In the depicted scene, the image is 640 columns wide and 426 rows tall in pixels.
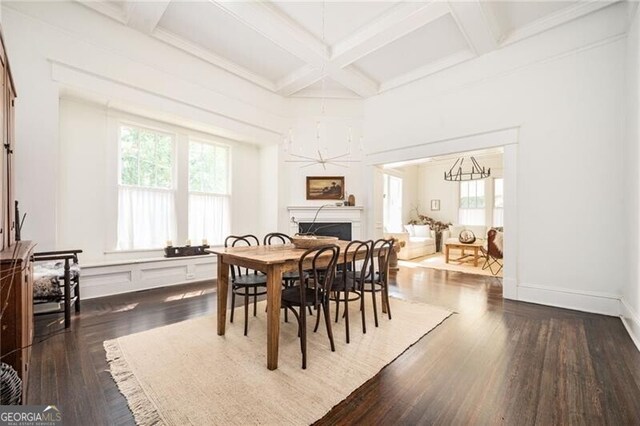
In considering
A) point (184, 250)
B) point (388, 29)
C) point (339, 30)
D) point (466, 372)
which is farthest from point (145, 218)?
point (466, 372)

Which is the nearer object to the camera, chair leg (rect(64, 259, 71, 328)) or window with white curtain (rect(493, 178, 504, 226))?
chair leg (rect(64, 259, 71, 328))

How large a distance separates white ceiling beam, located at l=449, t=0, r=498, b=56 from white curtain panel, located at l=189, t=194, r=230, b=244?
4.57 m

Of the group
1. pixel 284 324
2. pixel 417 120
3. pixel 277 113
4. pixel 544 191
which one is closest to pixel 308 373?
pixel 284 324

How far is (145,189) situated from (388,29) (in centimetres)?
423

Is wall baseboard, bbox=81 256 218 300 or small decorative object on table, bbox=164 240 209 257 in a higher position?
small decorative object on table, bbox=164 240 209 257

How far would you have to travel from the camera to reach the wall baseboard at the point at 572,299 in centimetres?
324

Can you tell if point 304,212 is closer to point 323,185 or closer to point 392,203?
point 323,185

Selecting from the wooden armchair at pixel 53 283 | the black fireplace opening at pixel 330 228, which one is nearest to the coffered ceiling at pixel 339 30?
the black fireplace opening at pixel 330 228

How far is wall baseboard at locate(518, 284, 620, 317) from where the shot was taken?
3241mm

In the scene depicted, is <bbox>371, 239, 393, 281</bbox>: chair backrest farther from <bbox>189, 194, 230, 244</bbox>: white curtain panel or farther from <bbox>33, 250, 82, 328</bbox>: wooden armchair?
<bbox>189, 194, 230, 244</bbox>: white curtain panel

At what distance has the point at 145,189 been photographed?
442 centimetres

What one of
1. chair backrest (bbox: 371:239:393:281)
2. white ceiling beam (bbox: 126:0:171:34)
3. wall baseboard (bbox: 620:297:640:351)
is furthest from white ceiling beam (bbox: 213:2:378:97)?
wall baseboard (bbox: 620:297:640:351)

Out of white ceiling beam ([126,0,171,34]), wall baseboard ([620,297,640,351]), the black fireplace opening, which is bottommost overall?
wall baseboard ([620,297,640,351])

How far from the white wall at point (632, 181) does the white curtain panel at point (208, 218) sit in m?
5.54
